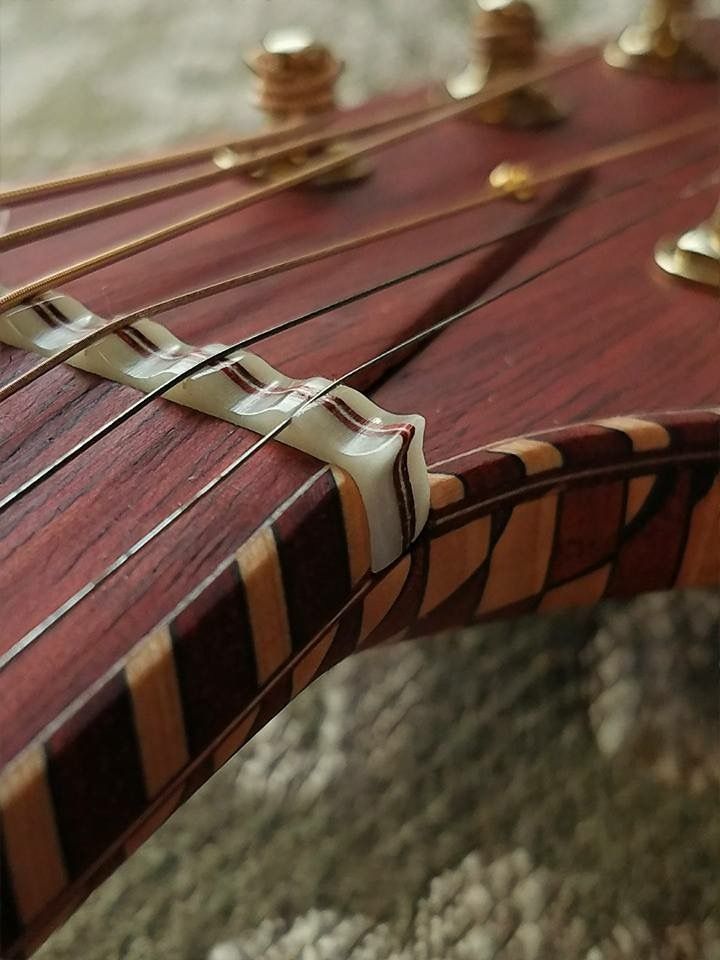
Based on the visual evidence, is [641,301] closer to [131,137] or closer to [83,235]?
[83,235]

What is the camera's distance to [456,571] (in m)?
0.46

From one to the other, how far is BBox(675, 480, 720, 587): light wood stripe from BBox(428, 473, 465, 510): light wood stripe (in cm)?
13

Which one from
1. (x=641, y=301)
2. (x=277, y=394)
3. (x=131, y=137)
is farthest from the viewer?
(x=131, y=137)

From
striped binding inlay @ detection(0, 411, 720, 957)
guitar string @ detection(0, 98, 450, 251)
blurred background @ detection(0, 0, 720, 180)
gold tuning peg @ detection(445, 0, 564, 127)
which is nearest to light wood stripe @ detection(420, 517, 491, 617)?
striped binding inlay @ detection(0, 411, 720, 957)

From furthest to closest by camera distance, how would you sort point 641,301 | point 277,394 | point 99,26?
point 99,26 < point 641,301 < point 277,394

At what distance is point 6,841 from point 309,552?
13 cm

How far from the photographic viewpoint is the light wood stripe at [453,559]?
438 mm

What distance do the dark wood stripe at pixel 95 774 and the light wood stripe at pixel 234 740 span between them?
40 mm

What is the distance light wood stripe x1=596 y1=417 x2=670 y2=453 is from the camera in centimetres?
46

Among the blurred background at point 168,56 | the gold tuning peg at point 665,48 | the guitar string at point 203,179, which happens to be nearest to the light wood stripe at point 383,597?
the guitar string at point 203,179

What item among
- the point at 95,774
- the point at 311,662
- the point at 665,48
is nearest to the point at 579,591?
the point at 311,662

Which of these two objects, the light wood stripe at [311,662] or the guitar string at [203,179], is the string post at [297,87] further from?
the light wood stripe at [311,662]

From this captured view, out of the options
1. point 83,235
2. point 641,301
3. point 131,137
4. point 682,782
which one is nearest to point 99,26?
point 131,137

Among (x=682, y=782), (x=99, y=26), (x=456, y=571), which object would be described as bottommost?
(x=682, y=782)
